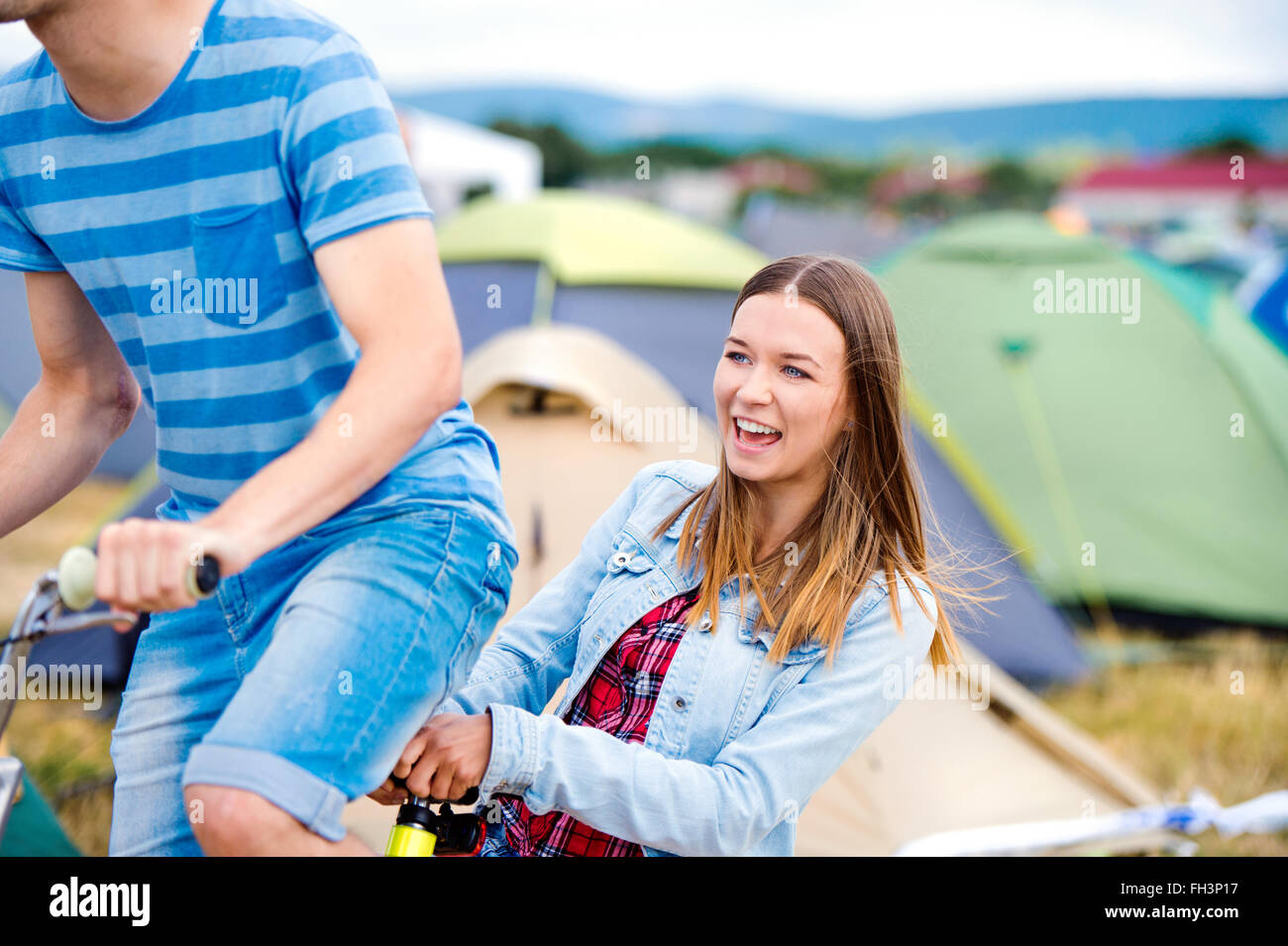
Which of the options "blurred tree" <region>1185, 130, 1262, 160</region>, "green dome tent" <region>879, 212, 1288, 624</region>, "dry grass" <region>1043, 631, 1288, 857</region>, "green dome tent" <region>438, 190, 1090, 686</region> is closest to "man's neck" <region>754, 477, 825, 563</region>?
"green dome tent" <region>438, 190, 1090, 686</region>

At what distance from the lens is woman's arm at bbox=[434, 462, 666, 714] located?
1.25 metres

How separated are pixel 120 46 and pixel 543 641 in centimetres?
78

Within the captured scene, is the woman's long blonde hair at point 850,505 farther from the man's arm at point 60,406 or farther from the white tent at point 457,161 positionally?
the white tent at point 457,161

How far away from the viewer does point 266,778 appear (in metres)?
0.84

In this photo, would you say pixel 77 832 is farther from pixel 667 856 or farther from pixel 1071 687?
pixel 1071 687

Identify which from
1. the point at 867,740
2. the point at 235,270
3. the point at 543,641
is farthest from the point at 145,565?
the point at 867,740

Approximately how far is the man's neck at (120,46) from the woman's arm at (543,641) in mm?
700

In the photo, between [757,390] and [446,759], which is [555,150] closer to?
[757,390]

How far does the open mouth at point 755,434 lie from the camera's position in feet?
4.01

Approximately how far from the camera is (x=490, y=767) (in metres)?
1.03

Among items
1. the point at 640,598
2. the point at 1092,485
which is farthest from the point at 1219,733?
the point at 640,598

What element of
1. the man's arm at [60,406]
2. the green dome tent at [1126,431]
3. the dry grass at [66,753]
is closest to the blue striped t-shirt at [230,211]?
the man's arm at [60,406]

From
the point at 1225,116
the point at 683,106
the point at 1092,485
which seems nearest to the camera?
the point at 1092,485
